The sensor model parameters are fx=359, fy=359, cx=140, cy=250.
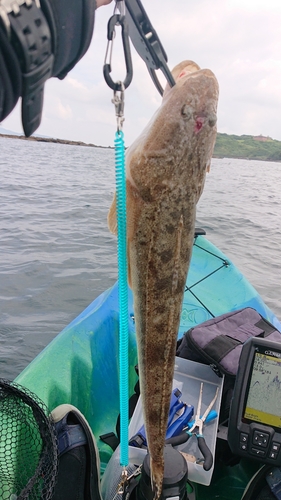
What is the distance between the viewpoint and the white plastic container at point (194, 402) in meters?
2.49

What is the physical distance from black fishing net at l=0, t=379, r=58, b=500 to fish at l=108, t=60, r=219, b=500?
34.9 inches

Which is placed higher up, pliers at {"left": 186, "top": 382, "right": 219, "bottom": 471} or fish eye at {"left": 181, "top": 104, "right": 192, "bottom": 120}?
fish eye at {"left": 181, "top": 104, "right": 192, "bottom": 120}

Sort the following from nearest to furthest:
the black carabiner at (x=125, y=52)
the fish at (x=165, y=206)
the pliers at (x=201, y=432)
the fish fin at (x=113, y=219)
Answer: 1. the black carabiner at (x=125, y=52)
2. the fish at (x=165, y=206)
3. the fish fin at (x=113, y=219)
4. the pliers at (x=201, y=432)

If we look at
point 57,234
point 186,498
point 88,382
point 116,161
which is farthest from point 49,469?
point 57,234

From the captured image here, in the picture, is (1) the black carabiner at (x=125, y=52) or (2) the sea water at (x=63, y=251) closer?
(1) the black carabiner at (x=125, y=52)

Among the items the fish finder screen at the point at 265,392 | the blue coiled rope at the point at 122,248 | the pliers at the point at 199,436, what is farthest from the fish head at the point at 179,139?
the pliers at the point at 199,436

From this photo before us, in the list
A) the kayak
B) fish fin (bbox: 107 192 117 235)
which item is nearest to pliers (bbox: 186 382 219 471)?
the kayak

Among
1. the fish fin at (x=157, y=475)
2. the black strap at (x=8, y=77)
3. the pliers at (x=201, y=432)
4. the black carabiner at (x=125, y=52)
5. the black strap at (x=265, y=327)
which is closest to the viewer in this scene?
the black strap at (x=8, y=77)

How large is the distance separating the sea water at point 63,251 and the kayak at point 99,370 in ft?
6.28

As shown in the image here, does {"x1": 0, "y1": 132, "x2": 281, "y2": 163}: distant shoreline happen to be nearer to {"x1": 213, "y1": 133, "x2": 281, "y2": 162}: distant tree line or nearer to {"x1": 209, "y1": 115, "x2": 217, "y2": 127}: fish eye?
{"x1": 213, "y1": 133, "x2": 281, "y2": 162}: distant tree line

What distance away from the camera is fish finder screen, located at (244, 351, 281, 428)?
98.5 inches

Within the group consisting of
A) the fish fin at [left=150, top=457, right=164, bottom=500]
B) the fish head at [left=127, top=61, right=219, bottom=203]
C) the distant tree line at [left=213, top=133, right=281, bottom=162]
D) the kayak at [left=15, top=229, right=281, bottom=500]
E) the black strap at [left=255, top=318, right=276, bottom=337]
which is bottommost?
the kayak at [left=15, top=229, right=281, bottom=500]

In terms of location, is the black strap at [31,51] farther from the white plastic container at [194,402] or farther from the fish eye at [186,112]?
the white plastic container at [194,402]

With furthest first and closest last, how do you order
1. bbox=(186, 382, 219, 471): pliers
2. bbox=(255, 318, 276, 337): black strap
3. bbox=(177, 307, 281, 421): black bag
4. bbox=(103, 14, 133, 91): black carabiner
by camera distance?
bbox=(255, 318, 276, 337): black strap
bbox=(177, 307, 281, 421): black bag
bbox=(186, 382, 219, 471): pliers
bbox=(103, 14, 133, 91): black carabiner
